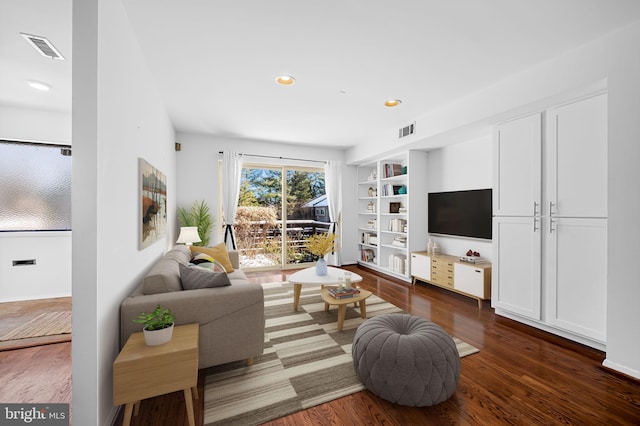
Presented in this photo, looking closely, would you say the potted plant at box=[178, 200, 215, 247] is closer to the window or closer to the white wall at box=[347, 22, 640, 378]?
the window

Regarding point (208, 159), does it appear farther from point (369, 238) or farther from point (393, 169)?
point (369, 238)

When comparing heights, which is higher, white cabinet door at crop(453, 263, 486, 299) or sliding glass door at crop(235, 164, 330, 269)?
sliding glass door at crop(235, 164, 330, 269)

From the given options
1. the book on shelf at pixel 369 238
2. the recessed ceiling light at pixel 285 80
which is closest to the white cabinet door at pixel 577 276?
the recessed ceiling light at pixel 285 80

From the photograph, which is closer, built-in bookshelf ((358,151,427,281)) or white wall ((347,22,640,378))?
white wall ((347,22,640,378))

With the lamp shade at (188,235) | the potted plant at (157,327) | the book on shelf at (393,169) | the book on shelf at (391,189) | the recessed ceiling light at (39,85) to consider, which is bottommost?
the potted plant at (157,327)

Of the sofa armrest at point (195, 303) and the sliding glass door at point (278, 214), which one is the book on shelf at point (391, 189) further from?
the sofa armrest at point (195, 303)

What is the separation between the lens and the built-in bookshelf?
465cm

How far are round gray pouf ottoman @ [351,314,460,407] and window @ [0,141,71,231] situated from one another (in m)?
4.55

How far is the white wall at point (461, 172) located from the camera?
3.85 m

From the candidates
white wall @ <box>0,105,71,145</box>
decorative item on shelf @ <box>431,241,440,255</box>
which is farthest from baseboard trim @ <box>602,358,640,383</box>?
white wall @ <box>0,105,71,145</box>

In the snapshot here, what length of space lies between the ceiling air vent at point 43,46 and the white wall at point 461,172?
15.2 feet

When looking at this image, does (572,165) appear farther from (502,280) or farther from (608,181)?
(502,280)

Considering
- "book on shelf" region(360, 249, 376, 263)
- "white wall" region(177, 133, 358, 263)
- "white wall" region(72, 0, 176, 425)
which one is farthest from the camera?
"book on shelf" region(360, 249, 376, 263)

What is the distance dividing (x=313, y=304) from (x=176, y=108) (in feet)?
10.5
